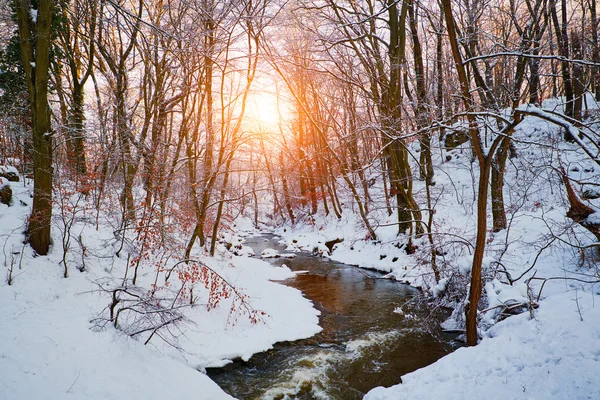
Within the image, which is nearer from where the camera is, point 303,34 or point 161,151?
point 161,151

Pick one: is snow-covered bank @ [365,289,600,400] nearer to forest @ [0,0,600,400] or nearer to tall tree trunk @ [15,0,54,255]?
forest @ [0,0,600,400]

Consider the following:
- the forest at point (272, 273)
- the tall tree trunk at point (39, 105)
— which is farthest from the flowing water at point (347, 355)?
the tall tree trunk at point (39, 105)

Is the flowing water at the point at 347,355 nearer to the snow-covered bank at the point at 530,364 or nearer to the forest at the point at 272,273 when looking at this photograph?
the forest at the point at 272,273

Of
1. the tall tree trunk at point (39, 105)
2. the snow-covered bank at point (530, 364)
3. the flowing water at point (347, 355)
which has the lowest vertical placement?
the flowing water at point (347, 355)

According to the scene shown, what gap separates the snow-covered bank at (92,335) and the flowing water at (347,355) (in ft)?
1.41

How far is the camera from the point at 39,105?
6.45 meters

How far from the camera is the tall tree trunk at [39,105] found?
6.26 meters

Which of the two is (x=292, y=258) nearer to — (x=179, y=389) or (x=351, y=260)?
(x=351, y=260)

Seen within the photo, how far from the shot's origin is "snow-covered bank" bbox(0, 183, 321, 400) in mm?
3961

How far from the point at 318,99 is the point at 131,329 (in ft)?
61.4

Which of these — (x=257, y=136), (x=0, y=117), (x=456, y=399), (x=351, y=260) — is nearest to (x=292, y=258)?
(x=351, y=260)

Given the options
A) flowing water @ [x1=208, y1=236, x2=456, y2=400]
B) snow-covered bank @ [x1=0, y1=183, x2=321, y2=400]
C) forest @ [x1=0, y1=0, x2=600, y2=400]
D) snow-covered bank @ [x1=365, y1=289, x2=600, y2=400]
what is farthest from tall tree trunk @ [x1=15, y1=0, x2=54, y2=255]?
snow-covered bank @ [x1=365, y1=289, x2=600, y2=400]

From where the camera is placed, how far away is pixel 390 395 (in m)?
4.77

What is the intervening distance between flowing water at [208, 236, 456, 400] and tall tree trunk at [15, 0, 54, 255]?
469 cm
